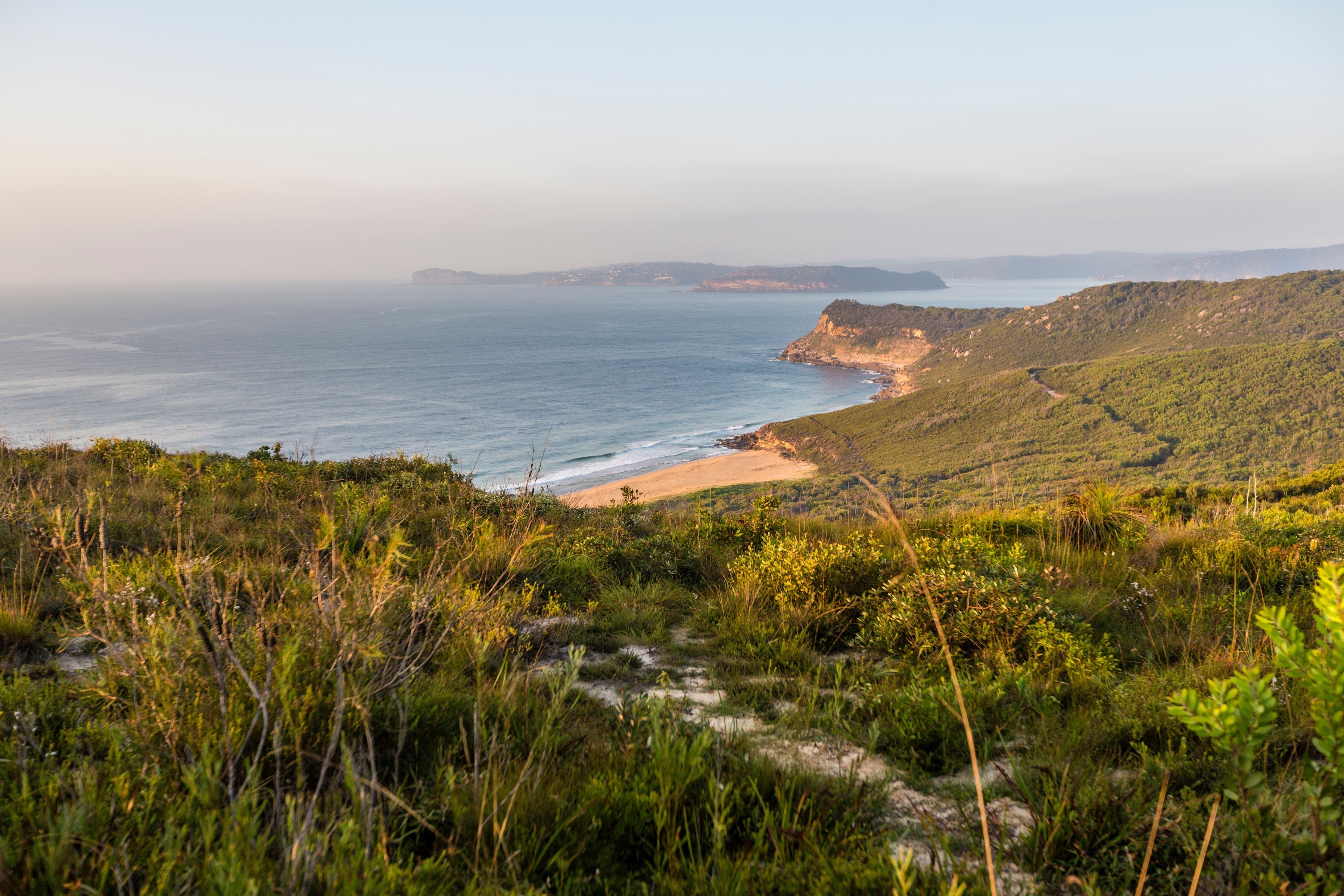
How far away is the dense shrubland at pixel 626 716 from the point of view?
5.94 ft

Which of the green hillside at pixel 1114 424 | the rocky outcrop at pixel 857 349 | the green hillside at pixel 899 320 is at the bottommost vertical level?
the green hillside at pixel 1114 424

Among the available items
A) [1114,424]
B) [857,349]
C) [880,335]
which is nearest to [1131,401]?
[1114,424]

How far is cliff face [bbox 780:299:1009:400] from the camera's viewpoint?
14188cm

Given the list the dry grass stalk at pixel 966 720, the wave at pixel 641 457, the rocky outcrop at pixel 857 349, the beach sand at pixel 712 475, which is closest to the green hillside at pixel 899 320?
the rocky outcrop at pixel 857 349

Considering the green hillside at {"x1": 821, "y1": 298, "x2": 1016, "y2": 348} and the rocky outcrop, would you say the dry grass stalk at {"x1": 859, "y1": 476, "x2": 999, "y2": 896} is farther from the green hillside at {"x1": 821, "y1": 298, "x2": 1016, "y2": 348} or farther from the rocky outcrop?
the green hillside at {"x1": 821, "y1": 298, "x2": 1016, "y2": 348}

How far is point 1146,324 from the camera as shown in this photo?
356 ft

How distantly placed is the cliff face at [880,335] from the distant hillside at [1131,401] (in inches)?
835

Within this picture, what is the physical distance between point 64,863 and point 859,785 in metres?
2.53

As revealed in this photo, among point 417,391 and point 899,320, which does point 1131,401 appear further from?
point 417,391

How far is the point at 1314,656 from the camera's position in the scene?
69.4 inches

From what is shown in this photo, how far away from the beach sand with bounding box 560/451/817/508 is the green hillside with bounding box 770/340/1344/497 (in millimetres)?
4575

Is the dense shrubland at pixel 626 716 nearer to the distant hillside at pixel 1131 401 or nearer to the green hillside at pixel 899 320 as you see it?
the distant hillside at pixel 1131 401

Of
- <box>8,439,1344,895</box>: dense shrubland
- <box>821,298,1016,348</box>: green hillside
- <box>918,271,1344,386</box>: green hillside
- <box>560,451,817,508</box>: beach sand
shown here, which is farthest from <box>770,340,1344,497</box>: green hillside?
<box>821,298,1016,348</box>: green hillside

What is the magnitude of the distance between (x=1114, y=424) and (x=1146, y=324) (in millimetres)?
56392
